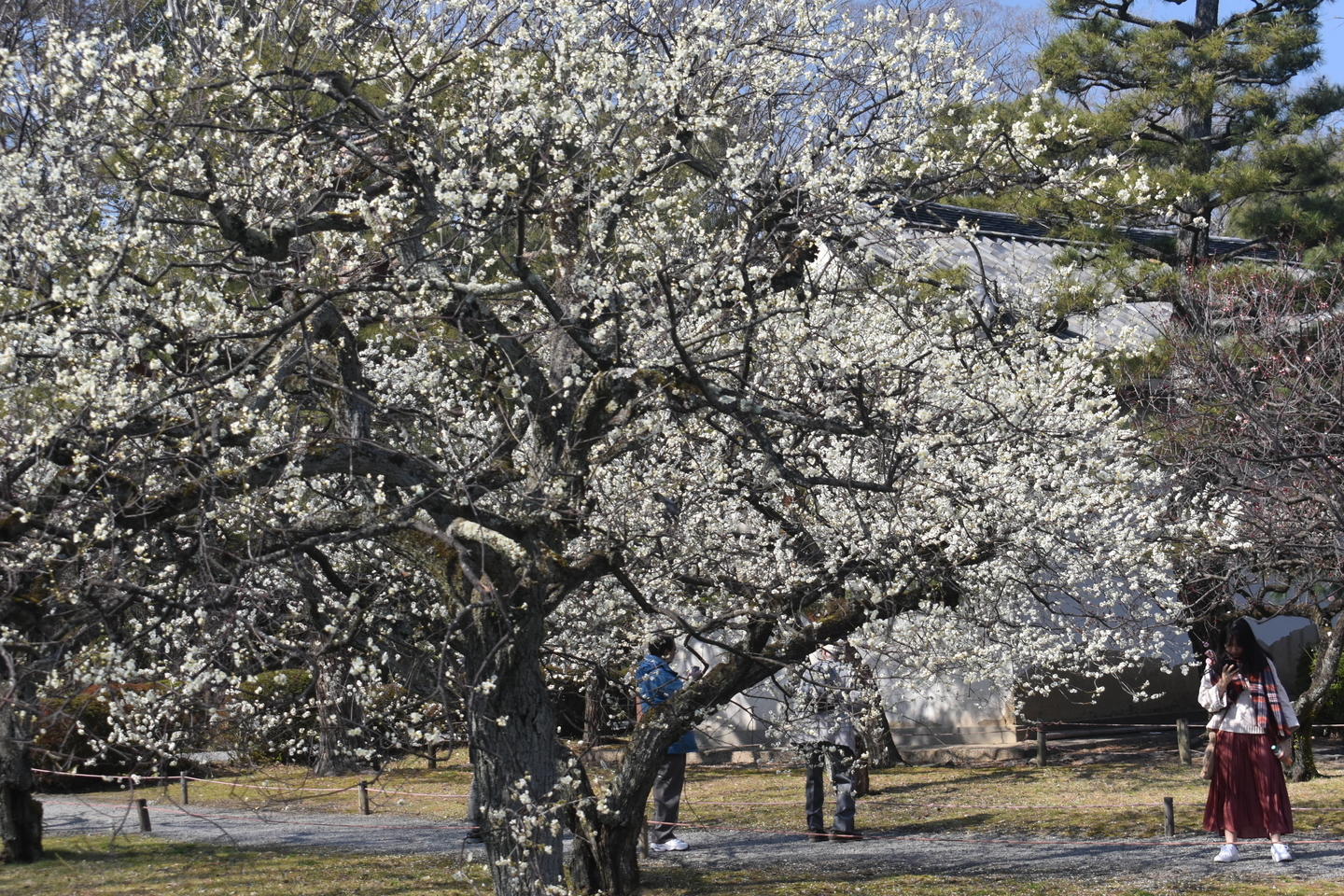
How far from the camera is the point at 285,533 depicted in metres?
4.92

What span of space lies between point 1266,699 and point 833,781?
344 cm

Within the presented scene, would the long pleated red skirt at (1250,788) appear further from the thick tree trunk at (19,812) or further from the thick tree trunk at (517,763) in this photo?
the thick tree trunk at (19,812)

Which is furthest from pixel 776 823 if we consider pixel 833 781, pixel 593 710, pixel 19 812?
pixel 19 812

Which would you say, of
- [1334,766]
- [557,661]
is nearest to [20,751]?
[557,661]

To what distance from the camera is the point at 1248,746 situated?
789cm

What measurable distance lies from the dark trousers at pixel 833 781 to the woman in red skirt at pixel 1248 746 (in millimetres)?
2739

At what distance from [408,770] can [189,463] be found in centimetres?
1095

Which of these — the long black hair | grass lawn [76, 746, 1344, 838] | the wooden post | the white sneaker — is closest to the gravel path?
the white sneaker

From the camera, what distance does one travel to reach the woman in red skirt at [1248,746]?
25.5 feet

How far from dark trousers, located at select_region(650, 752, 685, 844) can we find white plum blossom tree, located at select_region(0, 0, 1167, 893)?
5.67 ft

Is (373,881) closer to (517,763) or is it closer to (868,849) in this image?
(517,763)

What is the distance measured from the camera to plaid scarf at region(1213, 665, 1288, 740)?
7750 millimetres

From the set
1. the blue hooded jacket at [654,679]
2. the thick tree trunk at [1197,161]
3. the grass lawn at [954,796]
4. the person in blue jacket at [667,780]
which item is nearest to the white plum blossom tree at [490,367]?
the blue hooded jacket at [654,679]

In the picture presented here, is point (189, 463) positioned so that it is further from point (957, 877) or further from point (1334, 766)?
point (1334, 766)
